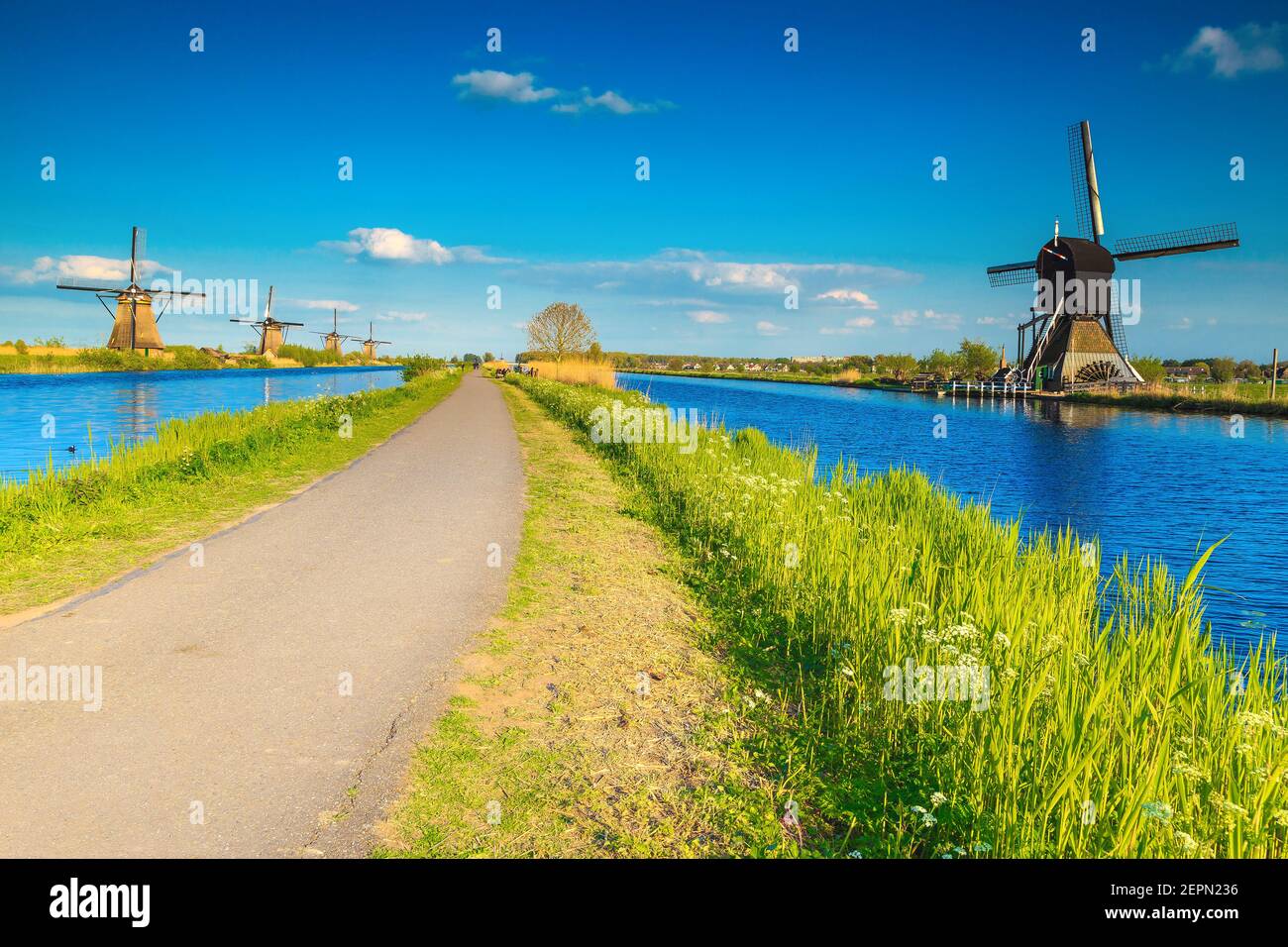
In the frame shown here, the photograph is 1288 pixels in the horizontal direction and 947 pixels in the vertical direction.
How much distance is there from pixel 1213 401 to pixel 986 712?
56.0 meters

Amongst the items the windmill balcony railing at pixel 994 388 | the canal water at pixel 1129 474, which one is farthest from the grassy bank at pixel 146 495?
the windmill balcony railing at pixel 994 388

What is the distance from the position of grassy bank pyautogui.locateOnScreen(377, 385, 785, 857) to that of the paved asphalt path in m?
0.31

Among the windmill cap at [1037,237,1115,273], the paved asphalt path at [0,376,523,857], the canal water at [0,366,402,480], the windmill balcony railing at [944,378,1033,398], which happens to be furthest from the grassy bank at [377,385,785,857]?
the windmill balcony railing at [944,378,1033,398]

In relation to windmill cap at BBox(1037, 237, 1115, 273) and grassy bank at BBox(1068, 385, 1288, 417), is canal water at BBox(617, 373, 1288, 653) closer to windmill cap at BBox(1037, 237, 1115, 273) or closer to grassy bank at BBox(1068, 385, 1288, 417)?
grassy bank at BBox(1068, 385, 1288, 417)

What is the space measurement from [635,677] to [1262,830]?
3.93m

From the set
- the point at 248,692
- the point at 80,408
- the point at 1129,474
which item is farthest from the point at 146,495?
the point at 80,408

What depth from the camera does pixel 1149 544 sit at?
13.5 metres

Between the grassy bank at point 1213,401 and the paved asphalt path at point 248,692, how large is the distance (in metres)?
53.2

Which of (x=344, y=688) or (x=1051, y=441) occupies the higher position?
(x=1051, y=441)

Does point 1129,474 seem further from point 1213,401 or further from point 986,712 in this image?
point 1213,401

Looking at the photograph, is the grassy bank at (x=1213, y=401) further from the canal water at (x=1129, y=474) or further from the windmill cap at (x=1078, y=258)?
the windmill cap at (x=1078, y=258)

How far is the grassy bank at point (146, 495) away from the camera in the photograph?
26.7ft
